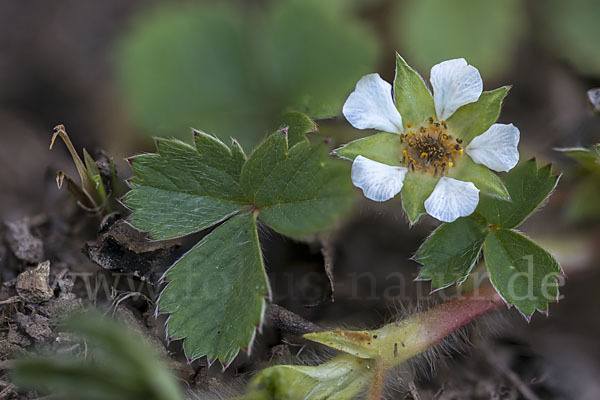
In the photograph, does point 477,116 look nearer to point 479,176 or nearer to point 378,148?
point 479,176

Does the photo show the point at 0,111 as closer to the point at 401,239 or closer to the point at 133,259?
the point at 133,259

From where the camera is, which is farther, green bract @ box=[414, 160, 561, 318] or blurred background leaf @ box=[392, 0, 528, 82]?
blurred background leaf @ box=[392, 0, 528, 82]

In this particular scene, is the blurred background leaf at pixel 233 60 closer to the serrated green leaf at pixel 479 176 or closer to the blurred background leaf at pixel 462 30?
the blurred background leaf at pixel 462 30

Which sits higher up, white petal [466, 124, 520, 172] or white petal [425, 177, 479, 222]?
white petal [466, 124, 520, 172]

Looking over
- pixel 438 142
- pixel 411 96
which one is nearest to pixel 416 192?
pixel 438 142

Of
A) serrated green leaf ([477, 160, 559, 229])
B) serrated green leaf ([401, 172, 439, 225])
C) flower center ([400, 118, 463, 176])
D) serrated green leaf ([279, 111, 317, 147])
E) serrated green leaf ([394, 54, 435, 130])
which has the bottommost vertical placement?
serrated green leaf ([477, 160, 559, 229])

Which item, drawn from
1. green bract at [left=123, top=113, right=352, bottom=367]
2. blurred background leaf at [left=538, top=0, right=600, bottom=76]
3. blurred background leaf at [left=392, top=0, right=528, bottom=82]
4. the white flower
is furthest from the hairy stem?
blurred background leaf at [left=538, top=0, right=600, bottom=76]

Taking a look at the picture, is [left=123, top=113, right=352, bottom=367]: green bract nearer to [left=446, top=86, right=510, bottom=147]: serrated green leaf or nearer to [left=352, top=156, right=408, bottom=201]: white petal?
[left=352, top=156, right=408, bottom=201]: white petal
